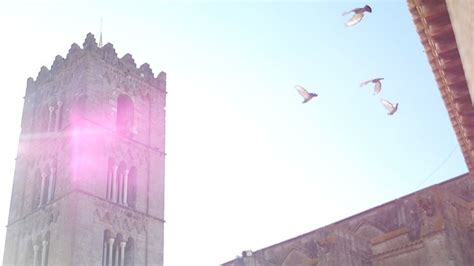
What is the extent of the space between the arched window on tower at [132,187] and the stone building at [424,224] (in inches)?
179

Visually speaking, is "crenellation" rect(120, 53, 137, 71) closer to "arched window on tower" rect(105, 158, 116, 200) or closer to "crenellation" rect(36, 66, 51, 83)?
"crenellation" rect(36, 66, 51, 83)

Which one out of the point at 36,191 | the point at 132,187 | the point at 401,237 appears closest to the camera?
the point at 401,237

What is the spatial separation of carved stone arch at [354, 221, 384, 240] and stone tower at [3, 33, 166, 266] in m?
8.47

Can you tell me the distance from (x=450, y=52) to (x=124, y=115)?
22931 mm

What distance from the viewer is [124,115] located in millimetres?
28469

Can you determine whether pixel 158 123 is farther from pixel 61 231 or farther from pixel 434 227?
pixel 434 227

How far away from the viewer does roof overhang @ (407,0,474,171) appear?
493cm

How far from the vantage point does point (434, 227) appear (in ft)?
58.1

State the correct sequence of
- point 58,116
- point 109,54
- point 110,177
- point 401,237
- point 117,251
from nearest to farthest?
point 401,237, point 117,251, point 110,177, point 58,116, point 109,54

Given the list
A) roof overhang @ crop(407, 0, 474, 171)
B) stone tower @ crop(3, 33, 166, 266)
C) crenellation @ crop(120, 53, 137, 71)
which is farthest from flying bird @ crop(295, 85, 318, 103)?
crenellation @ crop(120, 53, 137, 71)

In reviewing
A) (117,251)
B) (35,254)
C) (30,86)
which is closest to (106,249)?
(117,251)

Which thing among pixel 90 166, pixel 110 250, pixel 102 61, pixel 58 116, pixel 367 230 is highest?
pixel 102 61

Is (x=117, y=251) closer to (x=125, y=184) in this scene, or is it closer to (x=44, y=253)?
(x=44, y=253)

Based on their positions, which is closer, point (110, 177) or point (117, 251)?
point (117, 251)
